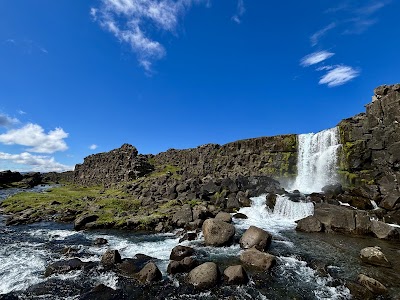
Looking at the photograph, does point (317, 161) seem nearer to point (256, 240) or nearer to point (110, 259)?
point (256, 240)

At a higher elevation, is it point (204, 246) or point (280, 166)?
point (280, 166)

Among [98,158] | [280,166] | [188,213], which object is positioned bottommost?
[188,213]

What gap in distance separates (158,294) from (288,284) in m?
7.50

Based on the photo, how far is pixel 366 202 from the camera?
32000mm

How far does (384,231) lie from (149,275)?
73.8ft

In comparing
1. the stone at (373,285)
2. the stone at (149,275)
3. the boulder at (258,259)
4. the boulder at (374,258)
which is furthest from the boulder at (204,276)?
the boulder at (374,258)

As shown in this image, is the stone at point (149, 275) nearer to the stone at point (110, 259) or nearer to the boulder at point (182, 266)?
the boulder at point (182, 266)

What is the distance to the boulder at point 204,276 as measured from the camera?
14934 mm

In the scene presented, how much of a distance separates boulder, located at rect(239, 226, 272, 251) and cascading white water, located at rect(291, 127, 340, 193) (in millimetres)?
26520

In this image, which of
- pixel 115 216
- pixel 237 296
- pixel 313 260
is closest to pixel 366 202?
pixel 313 260

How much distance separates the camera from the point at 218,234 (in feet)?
73.0

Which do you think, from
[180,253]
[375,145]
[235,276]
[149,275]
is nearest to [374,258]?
[235,276]

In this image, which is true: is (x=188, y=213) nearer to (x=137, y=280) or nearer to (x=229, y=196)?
(x=229, y=196)

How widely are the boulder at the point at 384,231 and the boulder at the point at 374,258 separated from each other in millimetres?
7107
